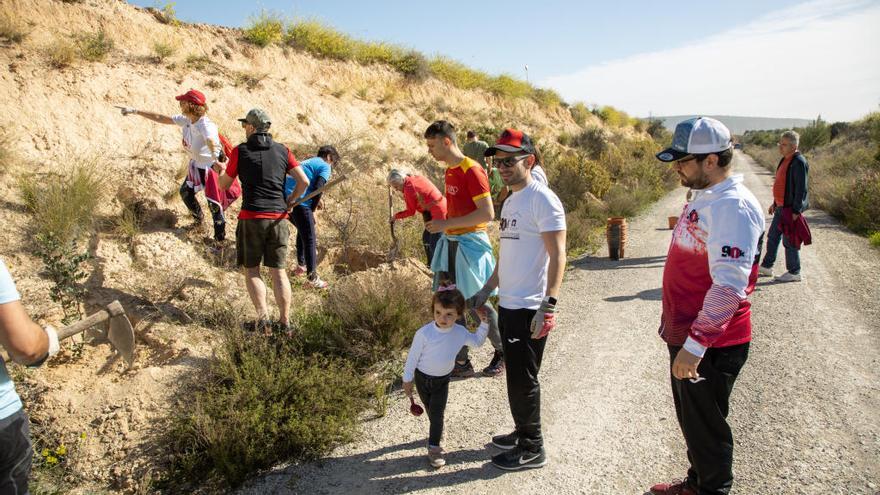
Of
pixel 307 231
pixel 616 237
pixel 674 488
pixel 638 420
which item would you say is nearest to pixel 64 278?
pixel 307 231

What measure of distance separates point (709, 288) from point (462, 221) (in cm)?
189

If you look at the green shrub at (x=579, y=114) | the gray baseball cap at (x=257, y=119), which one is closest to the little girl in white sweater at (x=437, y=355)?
the gray baseball cap at (x=257, y=119)

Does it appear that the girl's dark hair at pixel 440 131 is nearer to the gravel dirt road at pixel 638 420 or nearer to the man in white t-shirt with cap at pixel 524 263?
the man in white t-shirt with cap at pixel 524 263

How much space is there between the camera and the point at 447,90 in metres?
18.0

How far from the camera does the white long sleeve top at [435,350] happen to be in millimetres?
3141

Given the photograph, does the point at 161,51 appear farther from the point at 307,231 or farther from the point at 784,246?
the point at 784,246

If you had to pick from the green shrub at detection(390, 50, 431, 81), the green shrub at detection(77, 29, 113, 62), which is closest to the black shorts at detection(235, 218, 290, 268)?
→ the green shrub at detection(77, 29, 113, 62)

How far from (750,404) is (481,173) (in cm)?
275

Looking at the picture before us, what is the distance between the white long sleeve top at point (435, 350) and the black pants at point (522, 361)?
0.22 m

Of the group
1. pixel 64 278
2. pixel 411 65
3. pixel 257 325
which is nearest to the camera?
pixel 257 325

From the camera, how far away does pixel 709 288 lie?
2324 millimetres

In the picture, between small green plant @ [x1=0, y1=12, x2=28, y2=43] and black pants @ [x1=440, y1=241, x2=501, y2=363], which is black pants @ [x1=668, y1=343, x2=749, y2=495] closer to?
black pants @ [x1=440, y1=241, x2=501, y2=363]

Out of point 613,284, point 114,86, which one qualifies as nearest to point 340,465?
point 613,284

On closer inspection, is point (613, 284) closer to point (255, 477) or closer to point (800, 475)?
point (800, 475)
